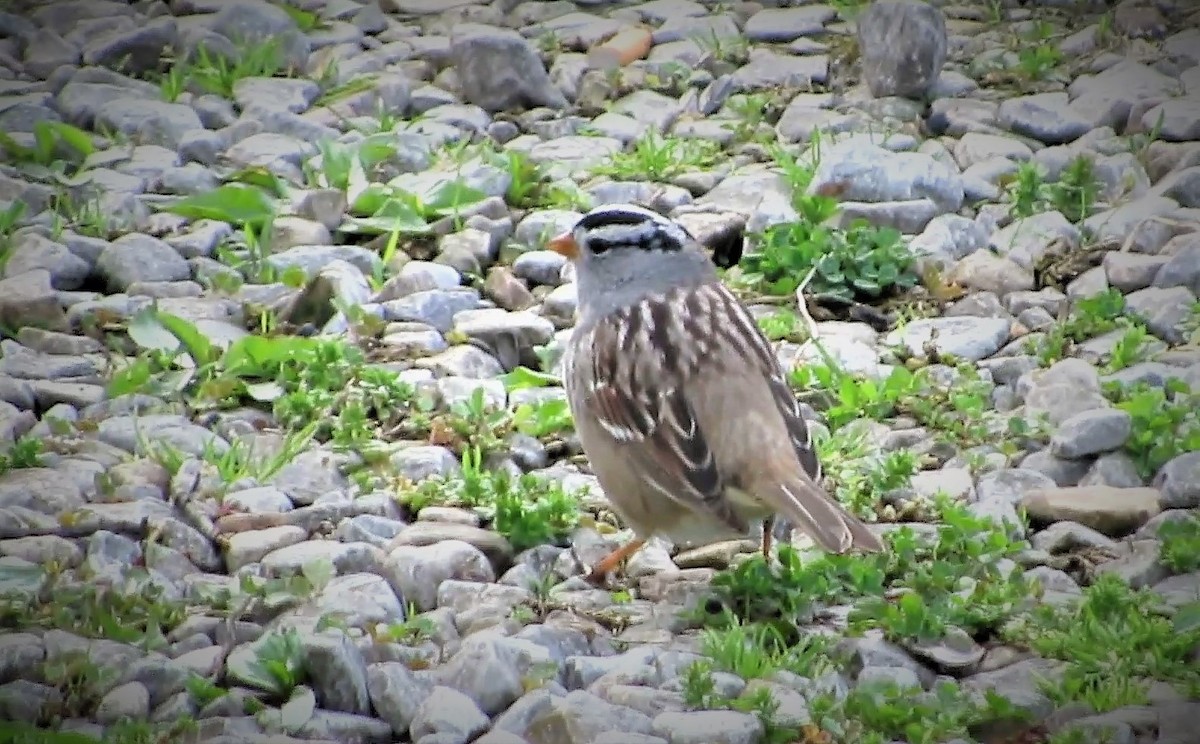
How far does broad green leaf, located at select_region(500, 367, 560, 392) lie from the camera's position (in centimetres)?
654

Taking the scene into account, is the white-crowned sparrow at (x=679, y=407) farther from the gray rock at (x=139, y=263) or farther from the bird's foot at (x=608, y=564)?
the gray rock at (x=139, y=263)

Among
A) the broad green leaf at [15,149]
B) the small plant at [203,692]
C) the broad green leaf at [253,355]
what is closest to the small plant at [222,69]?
the broad green leaf at [15,149]

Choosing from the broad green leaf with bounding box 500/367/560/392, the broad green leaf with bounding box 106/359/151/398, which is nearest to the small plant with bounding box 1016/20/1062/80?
the broad green leaf with bounding box 500/367/560/392

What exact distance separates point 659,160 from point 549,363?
1.63 metres

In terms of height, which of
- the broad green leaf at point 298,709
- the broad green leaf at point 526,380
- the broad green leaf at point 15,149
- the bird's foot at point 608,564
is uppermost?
the broad green leaf at point 15,149

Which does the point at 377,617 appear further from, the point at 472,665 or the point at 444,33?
the point at 444,33

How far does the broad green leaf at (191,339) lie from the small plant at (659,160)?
7.11 ft

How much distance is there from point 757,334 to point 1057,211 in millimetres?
2296

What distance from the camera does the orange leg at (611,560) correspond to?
544cm

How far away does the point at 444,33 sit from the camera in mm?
9367

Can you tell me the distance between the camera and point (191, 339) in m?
6.50

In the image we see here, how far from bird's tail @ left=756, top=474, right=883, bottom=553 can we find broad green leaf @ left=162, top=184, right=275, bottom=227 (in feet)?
10.3

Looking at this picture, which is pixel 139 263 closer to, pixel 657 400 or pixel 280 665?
pixel 657 400

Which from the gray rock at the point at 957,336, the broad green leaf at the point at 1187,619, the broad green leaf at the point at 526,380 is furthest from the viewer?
the gray rock at the point at 957,336
